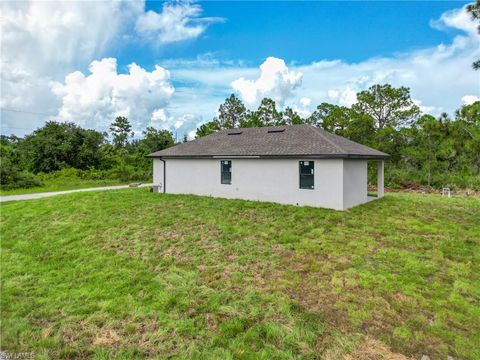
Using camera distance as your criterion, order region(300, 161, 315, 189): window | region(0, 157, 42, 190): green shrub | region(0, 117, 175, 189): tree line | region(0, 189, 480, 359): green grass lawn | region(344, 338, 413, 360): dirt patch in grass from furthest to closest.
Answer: region(0, 117, 175, 189): tree line < region(0, 157, 42, 190): green shrub < region(300, 161, 315, 189): window < region(0, 189, 480, 359): green grass lawn < region(344, 338, 413, 360): dirt patch in grass

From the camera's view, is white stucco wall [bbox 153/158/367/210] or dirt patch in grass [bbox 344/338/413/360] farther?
white stucco wall [bbox 153/158/367/210]

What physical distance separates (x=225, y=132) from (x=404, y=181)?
13579mm

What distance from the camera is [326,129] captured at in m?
25.0

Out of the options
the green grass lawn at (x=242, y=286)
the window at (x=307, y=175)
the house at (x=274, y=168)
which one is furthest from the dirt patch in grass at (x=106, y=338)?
the window at (x=307, y=175)

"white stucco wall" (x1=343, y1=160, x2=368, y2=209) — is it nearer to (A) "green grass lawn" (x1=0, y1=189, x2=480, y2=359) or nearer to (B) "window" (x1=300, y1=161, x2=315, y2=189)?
(A) "green grass lawn" (x1=0, y1=189, x2=480, y2=359)

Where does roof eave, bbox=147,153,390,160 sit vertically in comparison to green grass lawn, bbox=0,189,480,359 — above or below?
above

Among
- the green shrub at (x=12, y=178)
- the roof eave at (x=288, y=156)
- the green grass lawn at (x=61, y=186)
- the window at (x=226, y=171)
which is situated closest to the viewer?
the roof eave at (x=288, y=156)

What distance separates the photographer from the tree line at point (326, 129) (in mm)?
20344

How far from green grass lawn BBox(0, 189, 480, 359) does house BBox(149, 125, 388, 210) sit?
1.51 meters

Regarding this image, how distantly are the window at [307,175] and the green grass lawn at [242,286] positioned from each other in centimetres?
156

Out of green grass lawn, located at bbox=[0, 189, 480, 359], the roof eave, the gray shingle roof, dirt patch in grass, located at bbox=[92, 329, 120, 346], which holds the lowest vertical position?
dirt patch in grass, located at bbox=[92, 329, 120, 346]

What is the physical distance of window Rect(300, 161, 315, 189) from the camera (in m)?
11.0

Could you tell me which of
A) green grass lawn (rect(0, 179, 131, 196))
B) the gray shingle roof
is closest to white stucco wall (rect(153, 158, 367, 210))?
the gray shingle roof

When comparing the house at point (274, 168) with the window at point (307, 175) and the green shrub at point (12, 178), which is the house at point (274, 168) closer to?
the window at point (307, 175)
